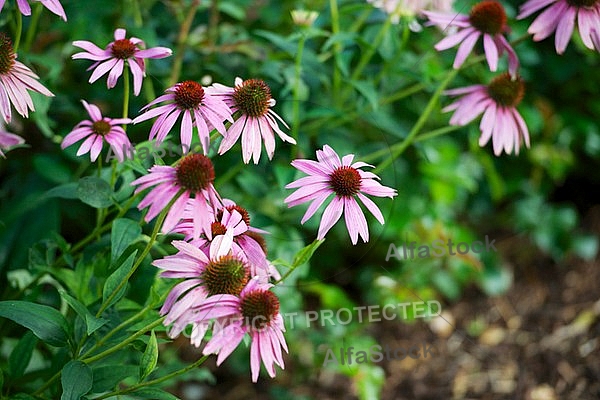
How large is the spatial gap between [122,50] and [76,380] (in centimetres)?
37

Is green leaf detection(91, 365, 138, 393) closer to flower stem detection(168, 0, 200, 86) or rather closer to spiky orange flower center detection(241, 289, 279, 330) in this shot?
spiky orange flower center detection(241, 289, 279, 330)

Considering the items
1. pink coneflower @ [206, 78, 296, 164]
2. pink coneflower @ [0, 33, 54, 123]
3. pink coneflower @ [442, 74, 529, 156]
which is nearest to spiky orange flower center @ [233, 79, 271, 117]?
pink coneflower @ [206, 78, 296, 164]

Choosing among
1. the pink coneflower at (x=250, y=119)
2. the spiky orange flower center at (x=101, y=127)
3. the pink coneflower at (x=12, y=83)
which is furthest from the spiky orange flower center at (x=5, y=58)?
the pink coneflower at (x=250, y=119)

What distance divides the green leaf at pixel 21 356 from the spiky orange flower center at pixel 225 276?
0.35 meters

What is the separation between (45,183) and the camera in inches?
47.6

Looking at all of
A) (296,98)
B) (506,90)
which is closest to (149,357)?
(296,98)

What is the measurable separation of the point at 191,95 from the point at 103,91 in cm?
58

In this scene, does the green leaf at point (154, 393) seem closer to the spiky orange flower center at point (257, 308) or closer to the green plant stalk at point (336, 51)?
the spiky orange flower center at point (257, 308)

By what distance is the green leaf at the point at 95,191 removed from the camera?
777 millimetres

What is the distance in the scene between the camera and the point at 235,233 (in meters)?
0.68

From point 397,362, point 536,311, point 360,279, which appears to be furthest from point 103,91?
point 536,311

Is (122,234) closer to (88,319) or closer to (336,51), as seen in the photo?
(88,319)

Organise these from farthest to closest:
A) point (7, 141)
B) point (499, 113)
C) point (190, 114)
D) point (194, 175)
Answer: point (499, 113), point (7, 141), point (190, 114), point (194, 175)

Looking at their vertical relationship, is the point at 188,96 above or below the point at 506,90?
below
